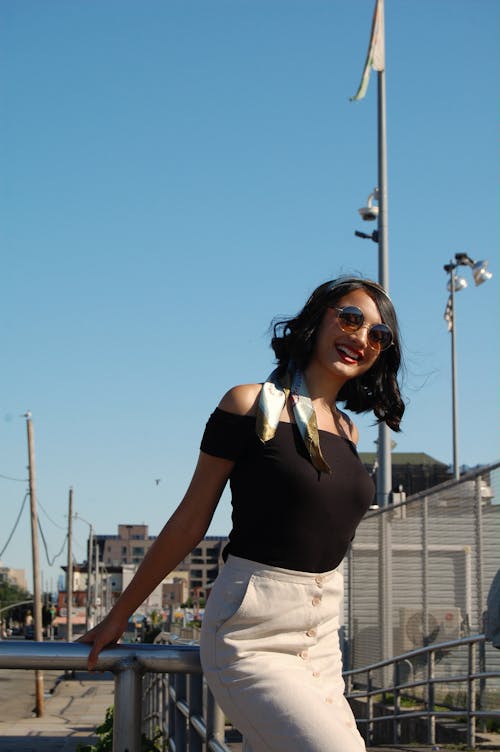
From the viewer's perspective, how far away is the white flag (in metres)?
20.1

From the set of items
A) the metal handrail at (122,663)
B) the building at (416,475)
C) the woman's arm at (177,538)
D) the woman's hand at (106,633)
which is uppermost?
the building at (416,475)

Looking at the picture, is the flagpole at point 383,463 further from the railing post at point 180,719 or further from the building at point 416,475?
the building at point 416,475

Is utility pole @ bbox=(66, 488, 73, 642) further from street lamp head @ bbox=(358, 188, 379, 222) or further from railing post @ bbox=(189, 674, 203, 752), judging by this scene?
railing post @ bbox=(189, 674, 203, 752)

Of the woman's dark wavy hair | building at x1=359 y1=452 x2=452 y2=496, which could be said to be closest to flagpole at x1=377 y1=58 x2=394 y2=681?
the woman's dark wavy hair

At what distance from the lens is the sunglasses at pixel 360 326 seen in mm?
3061

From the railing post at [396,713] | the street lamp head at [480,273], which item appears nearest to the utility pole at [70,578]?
the street lamp head at [480,273]

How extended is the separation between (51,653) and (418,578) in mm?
10852

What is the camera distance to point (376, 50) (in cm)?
2016

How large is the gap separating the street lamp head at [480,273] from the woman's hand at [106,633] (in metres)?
23.1

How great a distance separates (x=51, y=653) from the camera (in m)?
2.66

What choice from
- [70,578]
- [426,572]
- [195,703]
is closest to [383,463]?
[426,572]

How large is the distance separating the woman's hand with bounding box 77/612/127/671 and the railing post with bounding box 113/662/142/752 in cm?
7

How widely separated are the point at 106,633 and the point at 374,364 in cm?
106

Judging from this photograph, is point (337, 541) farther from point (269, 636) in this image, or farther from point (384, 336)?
point (384, 336)
